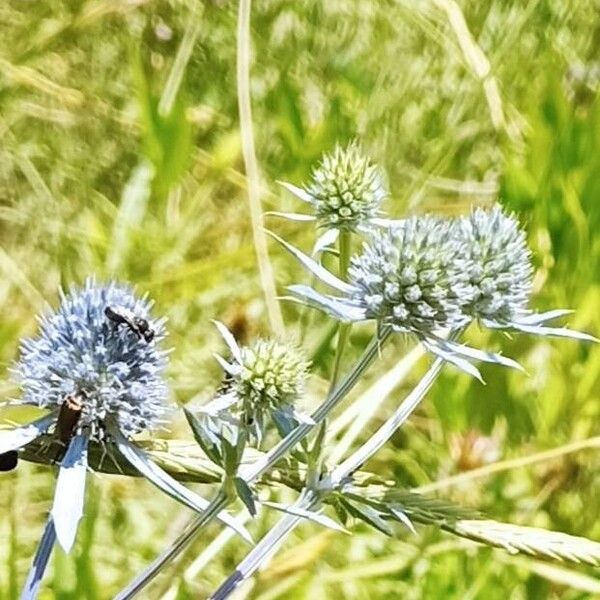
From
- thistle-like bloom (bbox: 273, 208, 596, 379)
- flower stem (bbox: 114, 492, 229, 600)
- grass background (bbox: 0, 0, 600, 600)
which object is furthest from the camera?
grass background (bbox: 0, 0, 600, 600)

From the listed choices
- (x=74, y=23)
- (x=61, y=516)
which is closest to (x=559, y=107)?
(x=74, y=23)

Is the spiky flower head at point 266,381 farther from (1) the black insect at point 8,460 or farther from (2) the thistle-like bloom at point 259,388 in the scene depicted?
(1) the black insect at point 8,460

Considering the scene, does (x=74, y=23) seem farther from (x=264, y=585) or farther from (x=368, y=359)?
(x=368, y=359)

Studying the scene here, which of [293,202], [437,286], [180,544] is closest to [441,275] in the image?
[437,286]

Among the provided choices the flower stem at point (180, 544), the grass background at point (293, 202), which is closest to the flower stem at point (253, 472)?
the flower stem at point (180, 544)

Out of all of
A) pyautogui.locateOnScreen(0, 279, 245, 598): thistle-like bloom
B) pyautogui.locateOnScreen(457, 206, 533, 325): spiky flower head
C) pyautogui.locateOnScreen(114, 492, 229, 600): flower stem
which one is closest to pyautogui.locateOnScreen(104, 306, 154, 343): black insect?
pyautogui.locateOnScreen(0, 279, 245, 598): thistle-like bloom

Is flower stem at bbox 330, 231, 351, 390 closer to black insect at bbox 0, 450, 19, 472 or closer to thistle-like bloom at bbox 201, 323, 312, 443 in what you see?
thistle-like bloom at bbox 201, 323, 312, 443

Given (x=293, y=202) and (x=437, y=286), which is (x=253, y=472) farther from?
(x=293, y=202)
